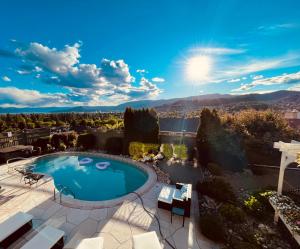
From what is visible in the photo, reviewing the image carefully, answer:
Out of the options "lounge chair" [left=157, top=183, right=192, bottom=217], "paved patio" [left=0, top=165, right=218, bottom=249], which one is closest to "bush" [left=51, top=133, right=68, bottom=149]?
"paved patio" [left=0, top=165, right=218, bottom=249]

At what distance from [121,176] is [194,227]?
5.89 meters

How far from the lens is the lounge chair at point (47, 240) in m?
3.62

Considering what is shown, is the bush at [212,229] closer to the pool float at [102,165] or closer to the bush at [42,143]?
the pool float at [102,165]

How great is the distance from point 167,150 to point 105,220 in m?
8.18

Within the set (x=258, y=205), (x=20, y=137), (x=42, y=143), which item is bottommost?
(x=258, y=205)

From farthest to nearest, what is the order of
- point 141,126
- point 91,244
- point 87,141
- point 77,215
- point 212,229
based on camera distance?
point 87,141 < point 141,126 < point 77,215 < point 212,229 < point 91,244

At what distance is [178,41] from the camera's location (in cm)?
1022

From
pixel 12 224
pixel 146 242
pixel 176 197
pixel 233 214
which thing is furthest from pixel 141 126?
pixel 146 242

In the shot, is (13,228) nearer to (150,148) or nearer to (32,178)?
(32,178)

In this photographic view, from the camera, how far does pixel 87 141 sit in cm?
1520

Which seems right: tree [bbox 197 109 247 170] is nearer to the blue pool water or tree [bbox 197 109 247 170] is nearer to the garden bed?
the garden bed

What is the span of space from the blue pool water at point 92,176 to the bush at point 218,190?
3.24 m

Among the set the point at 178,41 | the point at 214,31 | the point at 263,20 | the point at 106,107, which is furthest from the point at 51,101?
the point at 106,107

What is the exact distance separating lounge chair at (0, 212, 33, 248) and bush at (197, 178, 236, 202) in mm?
6275
